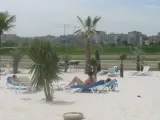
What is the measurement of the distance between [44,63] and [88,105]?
191 centimetres

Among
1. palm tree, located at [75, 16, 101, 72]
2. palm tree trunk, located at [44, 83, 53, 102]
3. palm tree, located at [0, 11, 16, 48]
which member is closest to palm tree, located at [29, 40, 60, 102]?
palm tree trunk, located at [44, 83, 53, 102]

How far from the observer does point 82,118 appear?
8.62 metres

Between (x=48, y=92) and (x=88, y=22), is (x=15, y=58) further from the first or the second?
(x=48, y=92)

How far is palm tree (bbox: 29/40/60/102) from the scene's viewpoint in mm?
11102

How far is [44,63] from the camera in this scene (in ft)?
36.7

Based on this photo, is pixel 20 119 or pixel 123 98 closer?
pixel 20 119

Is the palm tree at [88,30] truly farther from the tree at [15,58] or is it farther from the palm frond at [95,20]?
the tree at [15,58]

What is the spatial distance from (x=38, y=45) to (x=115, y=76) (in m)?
9.43

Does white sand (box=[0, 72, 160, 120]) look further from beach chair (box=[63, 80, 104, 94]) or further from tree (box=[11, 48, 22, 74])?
tree (box=[11, 48, 22, 74])

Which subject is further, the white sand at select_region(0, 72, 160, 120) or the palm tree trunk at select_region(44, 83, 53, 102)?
the palm tree trunk at select_region(44, 83, 53, 102)

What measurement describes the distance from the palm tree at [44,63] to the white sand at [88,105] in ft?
2.22

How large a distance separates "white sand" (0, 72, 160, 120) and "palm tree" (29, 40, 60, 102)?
68 centimetres

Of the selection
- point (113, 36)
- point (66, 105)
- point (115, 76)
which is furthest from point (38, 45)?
point (113, 36)

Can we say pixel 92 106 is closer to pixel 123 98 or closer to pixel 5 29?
pixel 123 98
